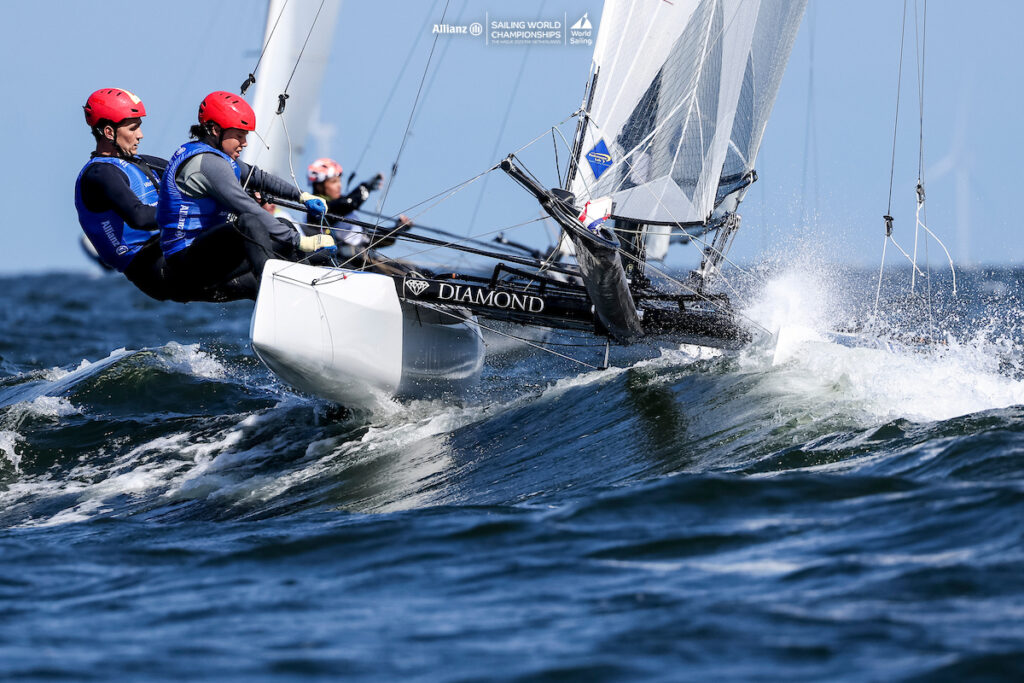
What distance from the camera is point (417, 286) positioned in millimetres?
5395

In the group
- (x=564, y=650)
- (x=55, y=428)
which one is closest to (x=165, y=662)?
(x=564, y=650)

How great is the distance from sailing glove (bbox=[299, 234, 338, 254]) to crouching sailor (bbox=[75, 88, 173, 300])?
651mm

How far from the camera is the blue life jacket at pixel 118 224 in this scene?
528 centimetres

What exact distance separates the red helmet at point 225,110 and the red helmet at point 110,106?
362 mm

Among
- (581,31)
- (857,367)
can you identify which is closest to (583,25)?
(581,31)

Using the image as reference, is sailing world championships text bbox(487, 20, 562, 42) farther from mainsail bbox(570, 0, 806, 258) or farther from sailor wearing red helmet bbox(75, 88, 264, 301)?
sailor wearing red helmet bbox(75, 88, 264, 301)

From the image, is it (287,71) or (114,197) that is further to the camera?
(287,71)

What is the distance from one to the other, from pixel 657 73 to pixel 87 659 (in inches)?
181

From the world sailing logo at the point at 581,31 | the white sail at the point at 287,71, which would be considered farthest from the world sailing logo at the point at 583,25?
the white sail at the point at 287,71

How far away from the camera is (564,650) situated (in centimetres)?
225

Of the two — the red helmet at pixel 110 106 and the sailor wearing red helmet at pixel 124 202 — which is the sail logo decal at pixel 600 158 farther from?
the red helmet at pixel 110 106

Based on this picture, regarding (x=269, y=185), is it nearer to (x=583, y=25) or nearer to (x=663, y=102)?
(x=663, y=102)

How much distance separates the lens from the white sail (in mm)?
10594

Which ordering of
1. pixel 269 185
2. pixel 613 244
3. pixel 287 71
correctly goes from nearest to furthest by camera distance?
pixel 613 244
pixel 269 185
pixel 287 71
